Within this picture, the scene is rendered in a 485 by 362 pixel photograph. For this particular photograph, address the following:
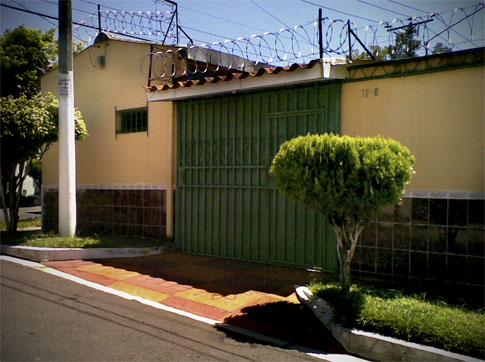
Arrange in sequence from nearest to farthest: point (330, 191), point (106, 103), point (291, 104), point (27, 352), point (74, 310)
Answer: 1. point (27, 352)
2. point (330, 191)
3. point (74, 310)
4. point (291, 104)
5. point (106, 103)

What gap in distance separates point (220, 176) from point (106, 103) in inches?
175

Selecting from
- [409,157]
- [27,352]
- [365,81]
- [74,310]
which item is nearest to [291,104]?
[365,81]

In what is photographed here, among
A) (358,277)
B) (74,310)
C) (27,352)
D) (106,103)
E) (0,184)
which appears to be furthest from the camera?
(106,103)

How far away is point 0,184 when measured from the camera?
35.3ft

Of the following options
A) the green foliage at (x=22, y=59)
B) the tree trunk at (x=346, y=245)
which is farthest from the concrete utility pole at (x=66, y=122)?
the tree trunk at (x=346, y=245)

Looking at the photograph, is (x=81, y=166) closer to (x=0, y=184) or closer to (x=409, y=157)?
(x=0, y=184)

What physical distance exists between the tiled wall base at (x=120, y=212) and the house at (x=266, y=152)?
0.12ft

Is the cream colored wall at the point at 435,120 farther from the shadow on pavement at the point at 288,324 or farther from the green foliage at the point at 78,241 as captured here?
the green foliage at the point at 78,241

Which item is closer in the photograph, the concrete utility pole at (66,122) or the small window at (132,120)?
the concrete utility pole at (66,122)

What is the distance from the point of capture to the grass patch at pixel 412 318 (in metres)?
4.22

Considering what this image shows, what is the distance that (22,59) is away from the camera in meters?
14.6

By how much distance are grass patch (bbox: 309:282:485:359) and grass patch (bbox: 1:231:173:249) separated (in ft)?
17.1

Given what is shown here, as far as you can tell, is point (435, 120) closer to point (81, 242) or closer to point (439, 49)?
point (439, 49)

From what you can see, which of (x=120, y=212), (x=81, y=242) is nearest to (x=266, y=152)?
(x=81, y=242)
